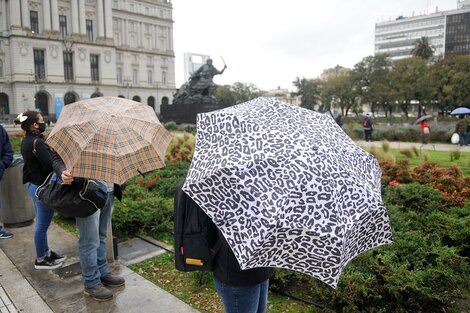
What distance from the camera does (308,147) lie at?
1.94m

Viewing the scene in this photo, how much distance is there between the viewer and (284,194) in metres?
1.82

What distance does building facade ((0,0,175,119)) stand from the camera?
6059 centimetres

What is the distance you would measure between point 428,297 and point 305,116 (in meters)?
2.38

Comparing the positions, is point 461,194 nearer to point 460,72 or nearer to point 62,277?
point 62,277

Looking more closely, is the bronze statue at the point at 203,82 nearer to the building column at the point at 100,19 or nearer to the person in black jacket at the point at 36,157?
the person in black jacket at the point at 36,157

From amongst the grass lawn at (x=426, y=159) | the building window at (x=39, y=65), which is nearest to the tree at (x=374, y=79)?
Result: the grass lawn at (x=426, y=159)

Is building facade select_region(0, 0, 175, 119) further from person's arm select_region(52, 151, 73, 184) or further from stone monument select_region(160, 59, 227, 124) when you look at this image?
person's arm select_region(52, 151, 73, 184)

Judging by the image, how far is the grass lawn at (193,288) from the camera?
12.7 feet

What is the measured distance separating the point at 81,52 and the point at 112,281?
2753 inches

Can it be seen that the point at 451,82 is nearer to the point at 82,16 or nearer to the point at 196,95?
the point at 196,95

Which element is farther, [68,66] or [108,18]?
[108,18]

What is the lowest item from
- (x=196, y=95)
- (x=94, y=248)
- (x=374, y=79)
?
(x=94, y=248)

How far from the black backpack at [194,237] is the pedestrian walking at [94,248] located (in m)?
1.67

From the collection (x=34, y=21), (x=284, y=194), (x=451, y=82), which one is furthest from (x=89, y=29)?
(x=284, y=194)
